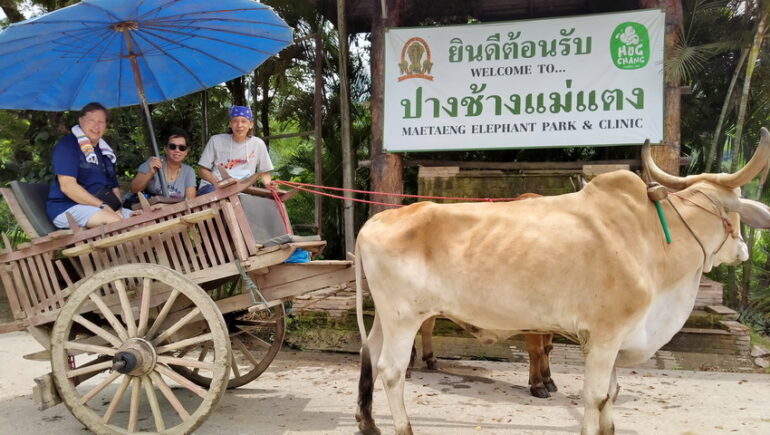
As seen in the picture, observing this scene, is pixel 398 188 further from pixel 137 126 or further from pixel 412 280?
pixel 137 126

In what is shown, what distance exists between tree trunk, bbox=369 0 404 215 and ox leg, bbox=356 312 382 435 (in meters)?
3.22

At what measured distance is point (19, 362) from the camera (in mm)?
6270

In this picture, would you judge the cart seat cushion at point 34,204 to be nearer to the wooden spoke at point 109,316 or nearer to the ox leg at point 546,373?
the wooden spoke at point 109,316

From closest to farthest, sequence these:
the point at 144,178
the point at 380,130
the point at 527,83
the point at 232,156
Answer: the point at 144,178, the point at 232,156, the point at 527,83, the point at 380,130

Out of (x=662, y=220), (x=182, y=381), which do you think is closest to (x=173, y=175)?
(x=182, y=381)

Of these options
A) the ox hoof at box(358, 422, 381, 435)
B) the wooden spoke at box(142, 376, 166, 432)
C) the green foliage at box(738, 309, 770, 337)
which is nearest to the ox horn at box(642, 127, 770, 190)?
the ox hoof at box(358, 422, 381, 435)

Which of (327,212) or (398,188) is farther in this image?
(327,212)

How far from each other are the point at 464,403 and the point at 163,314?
238 centimetres

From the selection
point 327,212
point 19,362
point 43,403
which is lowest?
point 19,362

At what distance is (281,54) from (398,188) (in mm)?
2854

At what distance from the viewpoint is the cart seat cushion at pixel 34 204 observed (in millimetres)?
4141

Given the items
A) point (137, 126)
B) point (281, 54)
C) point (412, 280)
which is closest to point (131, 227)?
point (412, 280)

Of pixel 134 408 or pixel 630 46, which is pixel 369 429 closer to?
pixel 134 408

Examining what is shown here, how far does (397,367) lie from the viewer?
12.5 feet
